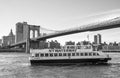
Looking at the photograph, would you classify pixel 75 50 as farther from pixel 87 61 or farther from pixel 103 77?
pixel 103 77

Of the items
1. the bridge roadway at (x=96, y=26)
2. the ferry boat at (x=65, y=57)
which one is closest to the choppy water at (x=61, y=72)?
the ferry boat at (x=65, y=57)

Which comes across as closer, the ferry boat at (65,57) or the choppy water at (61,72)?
the choppy water at (61,72)

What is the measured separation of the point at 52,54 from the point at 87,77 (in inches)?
527

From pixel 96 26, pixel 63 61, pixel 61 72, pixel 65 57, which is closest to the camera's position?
pixel 61 72

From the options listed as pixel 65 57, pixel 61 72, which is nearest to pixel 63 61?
pixel 65 57

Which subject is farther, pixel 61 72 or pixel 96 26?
pixel 96 26

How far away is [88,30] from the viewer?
5778 cm

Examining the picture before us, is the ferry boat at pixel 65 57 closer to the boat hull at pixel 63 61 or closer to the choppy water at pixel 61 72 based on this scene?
the boat hull at pixel 63 61

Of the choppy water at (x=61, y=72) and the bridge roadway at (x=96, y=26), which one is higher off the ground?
the bridge roadway at (x=96, y=26)

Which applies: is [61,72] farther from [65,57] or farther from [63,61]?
[65,57]

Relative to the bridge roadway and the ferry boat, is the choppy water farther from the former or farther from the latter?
the bridge roadway

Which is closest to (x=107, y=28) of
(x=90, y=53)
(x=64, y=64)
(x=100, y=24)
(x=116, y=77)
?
(x=100, y=24)

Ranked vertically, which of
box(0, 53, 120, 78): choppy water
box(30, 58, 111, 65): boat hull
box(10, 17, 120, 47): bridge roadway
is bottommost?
box(0, 53, 120, 78): choppy water

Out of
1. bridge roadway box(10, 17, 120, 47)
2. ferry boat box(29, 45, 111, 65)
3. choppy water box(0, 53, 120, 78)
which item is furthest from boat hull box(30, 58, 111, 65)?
bridge roadway box(10, 17, 120, 47)
